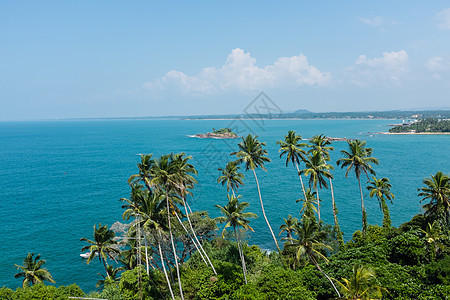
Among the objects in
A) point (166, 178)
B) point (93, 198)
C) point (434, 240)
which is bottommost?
point (93, 198)

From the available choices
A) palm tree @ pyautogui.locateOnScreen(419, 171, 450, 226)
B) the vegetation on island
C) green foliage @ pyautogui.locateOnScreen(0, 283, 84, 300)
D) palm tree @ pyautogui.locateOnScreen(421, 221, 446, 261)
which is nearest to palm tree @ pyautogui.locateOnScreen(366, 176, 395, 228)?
the vegetation on island

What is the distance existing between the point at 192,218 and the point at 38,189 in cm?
6961

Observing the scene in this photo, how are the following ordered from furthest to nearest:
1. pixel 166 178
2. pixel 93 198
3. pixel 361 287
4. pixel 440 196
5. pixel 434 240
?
pixel 93 198
pixel 440 196
pixel 166 178
pixel 434 240
pixel 361 287

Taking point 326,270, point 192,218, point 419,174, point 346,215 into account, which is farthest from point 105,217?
point 419,174

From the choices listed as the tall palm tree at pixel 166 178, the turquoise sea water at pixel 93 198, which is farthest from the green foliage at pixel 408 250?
the tall palm tree at pixel 166 178

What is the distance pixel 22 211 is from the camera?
229 ft

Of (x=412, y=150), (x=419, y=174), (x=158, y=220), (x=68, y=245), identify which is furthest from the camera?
(x=412, y=150)

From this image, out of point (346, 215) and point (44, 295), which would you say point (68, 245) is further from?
point (346, 215)

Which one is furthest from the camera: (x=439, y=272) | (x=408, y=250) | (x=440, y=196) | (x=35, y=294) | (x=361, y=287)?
(x=440, y=196)

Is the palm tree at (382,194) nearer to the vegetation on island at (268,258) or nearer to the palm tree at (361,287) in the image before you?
the vegetation on island at (268,258)

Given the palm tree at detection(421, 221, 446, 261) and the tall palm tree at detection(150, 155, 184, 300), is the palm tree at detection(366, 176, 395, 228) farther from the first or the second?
the tall palm tree at detection(150, 155, 184, 300)

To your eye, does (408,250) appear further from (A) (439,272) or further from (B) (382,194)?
(B) (382,194)

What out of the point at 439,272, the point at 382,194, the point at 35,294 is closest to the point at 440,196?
the point at 439,272

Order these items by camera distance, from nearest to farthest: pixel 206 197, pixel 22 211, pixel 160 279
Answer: pixel 160 279, pixel 22 211, pixel 206 197
